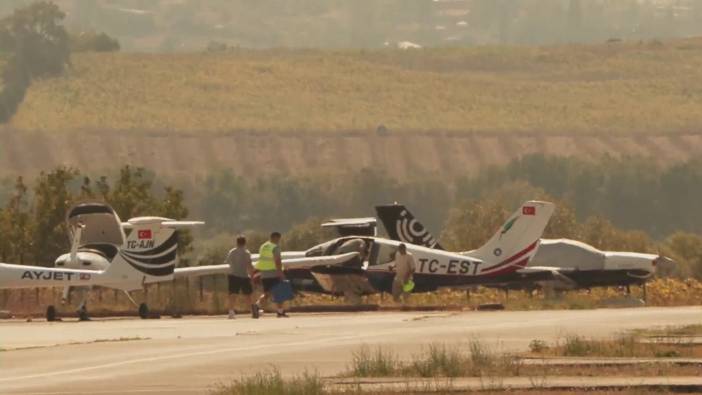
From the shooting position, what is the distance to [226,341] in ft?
103

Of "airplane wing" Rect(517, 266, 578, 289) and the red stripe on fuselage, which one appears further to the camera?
"airplane wing" Rect(517, 266, 578, 289)

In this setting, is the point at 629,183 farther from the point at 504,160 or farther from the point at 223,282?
the point at 223,282

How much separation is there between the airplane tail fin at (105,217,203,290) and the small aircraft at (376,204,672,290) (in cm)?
834

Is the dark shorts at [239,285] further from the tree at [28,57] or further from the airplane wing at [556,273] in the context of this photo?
the tree at [28,57]

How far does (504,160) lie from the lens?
13588 centimetres

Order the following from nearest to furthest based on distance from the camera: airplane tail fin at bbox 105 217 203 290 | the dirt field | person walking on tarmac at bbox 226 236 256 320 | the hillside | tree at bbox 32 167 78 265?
person walking on tarmac at bbox 226 236 256 320 < airplane tail fin at bbox 105 217 203 290 < tree at bbox 32 167 78 265 < the dirt field < the hillside

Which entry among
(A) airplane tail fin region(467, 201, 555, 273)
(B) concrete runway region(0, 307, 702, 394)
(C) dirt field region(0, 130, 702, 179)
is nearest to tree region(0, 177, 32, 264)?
(A) airplane tail fin region(467, 201, 555, 273)

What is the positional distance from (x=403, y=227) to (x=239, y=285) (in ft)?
36.4

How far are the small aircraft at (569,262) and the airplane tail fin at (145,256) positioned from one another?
8.34 meters

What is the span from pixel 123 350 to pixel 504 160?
107 meters

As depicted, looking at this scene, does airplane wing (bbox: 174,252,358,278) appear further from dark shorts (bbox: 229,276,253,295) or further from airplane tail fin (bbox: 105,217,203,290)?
dark shorts (bbox: 229,276,253,295)

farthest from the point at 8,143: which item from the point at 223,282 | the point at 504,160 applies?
the point at 223,282

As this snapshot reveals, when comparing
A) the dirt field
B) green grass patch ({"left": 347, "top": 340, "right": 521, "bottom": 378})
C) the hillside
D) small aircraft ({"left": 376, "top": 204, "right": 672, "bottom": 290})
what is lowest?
green grass patch ({"left": 347, "top": 340, "right": 521, "bottom": 378})

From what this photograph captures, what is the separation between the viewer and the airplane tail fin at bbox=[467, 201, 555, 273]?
4909 cm
